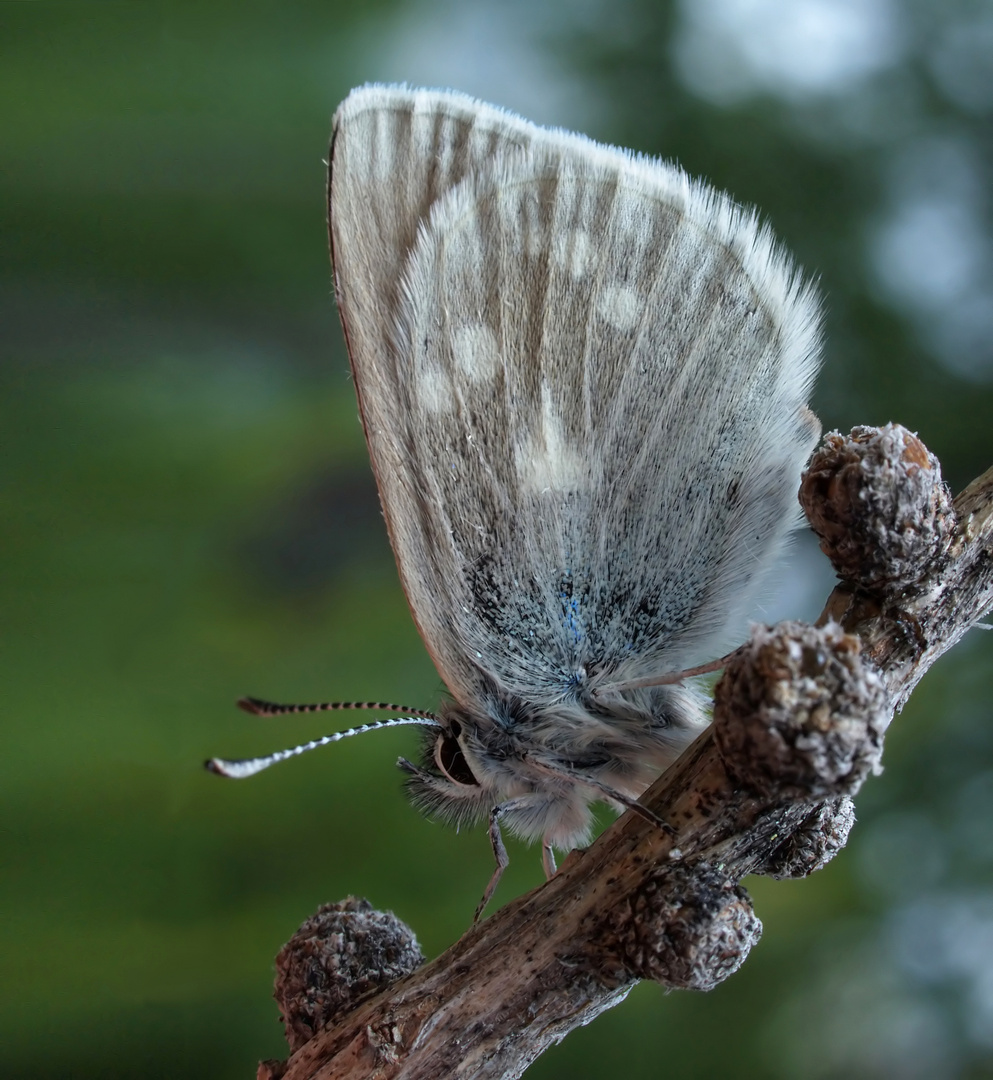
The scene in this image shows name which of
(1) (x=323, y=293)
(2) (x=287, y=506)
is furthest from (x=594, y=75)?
(2) (x=287, y=506)

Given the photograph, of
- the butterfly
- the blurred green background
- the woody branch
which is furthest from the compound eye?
the blurred green background

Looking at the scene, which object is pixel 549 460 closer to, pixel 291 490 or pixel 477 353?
pixel 477 353

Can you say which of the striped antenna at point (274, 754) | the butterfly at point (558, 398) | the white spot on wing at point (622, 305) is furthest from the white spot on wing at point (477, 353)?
the striped antenna at point (274, 754)

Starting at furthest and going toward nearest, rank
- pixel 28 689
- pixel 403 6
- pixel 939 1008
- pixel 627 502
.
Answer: pixel 403 6
pixel 939 1008
pixel 28 689
pixel 627 502

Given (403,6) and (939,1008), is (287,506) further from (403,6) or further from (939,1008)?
(939,1008)

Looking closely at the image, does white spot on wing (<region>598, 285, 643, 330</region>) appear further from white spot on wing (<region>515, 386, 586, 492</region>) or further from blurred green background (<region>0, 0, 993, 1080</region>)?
blurred green background (<region>0, 0, 993, 1080</region>)

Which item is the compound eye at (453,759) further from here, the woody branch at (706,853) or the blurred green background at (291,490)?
the blurred green background at (291,490)
